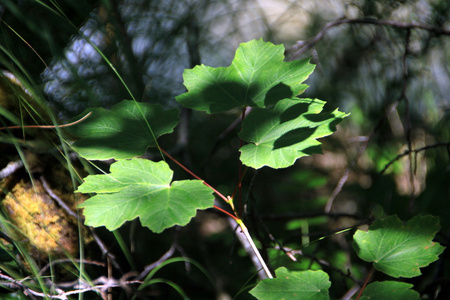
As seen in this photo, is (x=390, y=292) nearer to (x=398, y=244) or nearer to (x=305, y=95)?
(x=398, y=244)

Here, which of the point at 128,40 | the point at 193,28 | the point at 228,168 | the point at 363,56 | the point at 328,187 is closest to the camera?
the point at 128,40

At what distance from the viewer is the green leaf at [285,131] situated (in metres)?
0.47

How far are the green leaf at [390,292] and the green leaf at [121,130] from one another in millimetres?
322

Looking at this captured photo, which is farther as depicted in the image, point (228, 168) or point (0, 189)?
point (228, 168)

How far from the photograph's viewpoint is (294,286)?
0.46 m

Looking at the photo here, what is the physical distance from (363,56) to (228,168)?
0.71 meters

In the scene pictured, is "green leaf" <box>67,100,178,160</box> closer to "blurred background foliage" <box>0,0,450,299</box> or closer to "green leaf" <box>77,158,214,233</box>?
"green leaf" <box>77,158,214,233</box>

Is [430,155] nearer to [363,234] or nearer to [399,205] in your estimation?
[399,205]

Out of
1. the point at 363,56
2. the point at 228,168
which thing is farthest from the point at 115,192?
the point at 363,56

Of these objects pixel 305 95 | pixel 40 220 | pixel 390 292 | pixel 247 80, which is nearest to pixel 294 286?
pixel 390 292

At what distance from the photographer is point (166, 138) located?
136 centimetres

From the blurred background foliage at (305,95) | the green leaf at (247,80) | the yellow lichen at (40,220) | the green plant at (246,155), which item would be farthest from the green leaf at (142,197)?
the blurred background foliage at (305,95)

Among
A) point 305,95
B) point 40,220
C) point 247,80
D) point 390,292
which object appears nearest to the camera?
point 390,292

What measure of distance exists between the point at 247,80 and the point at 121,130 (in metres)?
0.19
